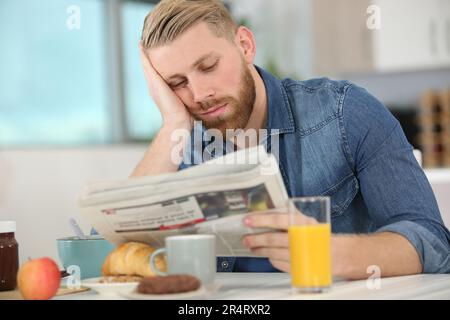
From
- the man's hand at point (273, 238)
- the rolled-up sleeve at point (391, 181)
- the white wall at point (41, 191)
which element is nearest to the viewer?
the man's hand at point (273, 238)

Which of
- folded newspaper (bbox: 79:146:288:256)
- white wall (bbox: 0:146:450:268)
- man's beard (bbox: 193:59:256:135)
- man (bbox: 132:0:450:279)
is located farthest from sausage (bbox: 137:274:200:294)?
white wall (bbox: 0:146:450:268)

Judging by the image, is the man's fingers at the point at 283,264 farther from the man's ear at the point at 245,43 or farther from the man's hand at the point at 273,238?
the man's ear at the point at 245,43

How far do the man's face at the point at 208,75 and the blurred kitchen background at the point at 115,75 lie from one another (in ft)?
4.98

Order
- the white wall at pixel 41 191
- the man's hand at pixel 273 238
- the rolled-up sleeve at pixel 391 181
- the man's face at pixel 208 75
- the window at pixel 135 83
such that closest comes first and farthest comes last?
the man's hand at pixel 273 238
the rolled-up sleeve at pixel 391 181
the man's face at pixel 208 75
the white wall at pixel 41 191
the window at pixel 135 83

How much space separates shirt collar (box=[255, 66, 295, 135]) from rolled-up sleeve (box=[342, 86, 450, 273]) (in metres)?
0.13

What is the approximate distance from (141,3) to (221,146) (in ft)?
9.00

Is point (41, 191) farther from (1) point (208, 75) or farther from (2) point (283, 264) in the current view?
(2) point (283, 264)

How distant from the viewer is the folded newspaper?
40.6 inches

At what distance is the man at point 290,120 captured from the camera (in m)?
1.40

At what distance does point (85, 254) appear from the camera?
1341 mm

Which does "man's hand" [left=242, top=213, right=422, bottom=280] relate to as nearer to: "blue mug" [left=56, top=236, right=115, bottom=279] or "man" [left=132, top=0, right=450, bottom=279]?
"man" [left=132, top=0, right=450, bottom=279]

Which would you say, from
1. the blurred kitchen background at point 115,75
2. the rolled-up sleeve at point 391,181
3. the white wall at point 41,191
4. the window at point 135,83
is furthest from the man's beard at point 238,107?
the window at point 135,83

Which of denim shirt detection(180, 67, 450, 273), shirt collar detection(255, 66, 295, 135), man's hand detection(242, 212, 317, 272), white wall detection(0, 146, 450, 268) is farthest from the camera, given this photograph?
white wall detection(0, 146, 450, 268)
